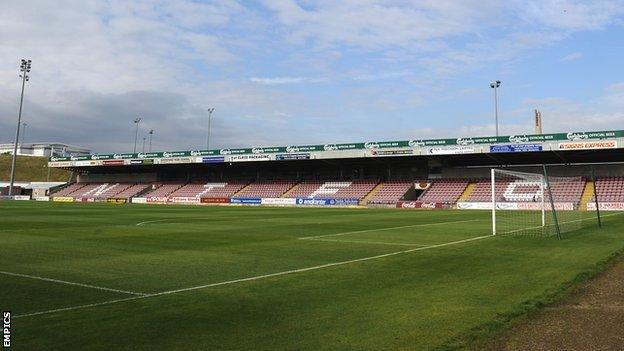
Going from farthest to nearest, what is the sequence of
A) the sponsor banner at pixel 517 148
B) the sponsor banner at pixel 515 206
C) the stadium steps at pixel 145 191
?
1. the stadium steps at pixel 145 191
2. the sponsor banner at pixel 517 148
3. the sponsor banner at pixel 515 206

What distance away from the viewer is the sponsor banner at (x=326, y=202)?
6203 centimetres

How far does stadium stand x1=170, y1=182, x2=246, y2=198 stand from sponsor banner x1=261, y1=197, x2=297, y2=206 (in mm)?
8595

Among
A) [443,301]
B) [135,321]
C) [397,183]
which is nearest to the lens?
[135,321]

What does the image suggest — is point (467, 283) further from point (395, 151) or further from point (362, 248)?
point (395, 151)

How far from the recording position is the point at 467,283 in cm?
931

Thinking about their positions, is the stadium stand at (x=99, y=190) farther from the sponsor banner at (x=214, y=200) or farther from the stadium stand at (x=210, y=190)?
the sponsor banner at (x=214, y=200)

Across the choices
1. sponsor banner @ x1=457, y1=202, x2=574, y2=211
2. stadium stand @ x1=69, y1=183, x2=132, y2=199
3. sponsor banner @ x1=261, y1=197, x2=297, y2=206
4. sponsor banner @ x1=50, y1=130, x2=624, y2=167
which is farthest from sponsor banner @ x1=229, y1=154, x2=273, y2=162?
sponsor banner @ x1=457, y1=202, x2=574, y2=211

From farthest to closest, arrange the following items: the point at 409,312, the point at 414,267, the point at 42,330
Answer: the point at 414,267 → the point at 409,312 → the point at 42,330

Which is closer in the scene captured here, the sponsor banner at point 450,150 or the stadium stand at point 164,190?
the sponsor banner at point 450,150

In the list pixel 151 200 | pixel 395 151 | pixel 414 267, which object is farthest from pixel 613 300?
pixel 151 200

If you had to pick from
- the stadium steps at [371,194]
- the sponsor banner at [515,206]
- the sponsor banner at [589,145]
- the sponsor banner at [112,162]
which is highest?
the sponsor banner at [112,162]

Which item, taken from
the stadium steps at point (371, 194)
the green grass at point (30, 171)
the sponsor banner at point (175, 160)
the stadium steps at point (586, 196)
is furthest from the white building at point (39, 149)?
the stadium steps at point (586, 196)

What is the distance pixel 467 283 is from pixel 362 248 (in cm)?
619

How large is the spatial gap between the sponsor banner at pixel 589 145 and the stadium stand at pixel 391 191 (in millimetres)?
18836
